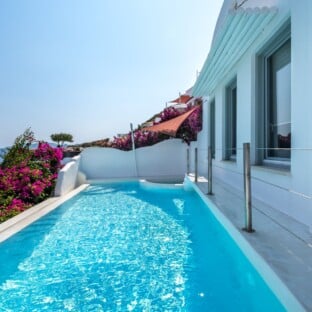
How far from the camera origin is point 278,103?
583 cm

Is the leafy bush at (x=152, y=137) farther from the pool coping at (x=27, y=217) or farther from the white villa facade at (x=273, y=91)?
the pool coping at (x=27, y=217)

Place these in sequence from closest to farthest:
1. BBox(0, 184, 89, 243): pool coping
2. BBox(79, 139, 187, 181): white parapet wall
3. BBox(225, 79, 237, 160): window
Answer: BBox(0, 184, 89, 243): pool coping
BBox(225, 79, 237, 160): window
BBox(79, 139, 187, 181): white parapet wall

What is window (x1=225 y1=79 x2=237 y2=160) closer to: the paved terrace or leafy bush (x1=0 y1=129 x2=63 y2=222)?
the paved terrace

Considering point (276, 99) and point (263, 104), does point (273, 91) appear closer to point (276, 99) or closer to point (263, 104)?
point (276, 99)

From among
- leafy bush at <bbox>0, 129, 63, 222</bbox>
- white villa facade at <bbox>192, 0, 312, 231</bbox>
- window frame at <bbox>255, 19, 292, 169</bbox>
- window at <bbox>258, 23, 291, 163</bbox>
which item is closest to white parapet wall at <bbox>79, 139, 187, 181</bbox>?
leafy bush at <bbox>0, 129, 63, 222</bbox>

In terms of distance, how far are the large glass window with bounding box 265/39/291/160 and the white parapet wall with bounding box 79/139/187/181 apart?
9.21 meters

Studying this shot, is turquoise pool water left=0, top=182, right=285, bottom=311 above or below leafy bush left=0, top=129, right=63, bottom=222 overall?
below

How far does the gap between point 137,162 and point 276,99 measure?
1045 cm

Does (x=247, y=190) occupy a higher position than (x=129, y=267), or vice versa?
(x=247, y=190)

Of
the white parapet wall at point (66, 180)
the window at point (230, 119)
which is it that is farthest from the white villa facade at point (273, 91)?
the white parapet wall at point (66, 180)

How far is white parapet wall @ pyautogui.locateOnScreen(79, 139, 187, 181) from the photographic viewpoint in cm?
1523

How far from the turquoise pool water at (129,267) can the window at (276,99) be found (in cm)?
209

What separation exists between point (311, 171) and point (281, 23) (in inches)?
119

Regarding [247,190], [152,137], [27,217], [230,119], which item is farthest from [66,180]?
[247,190]
